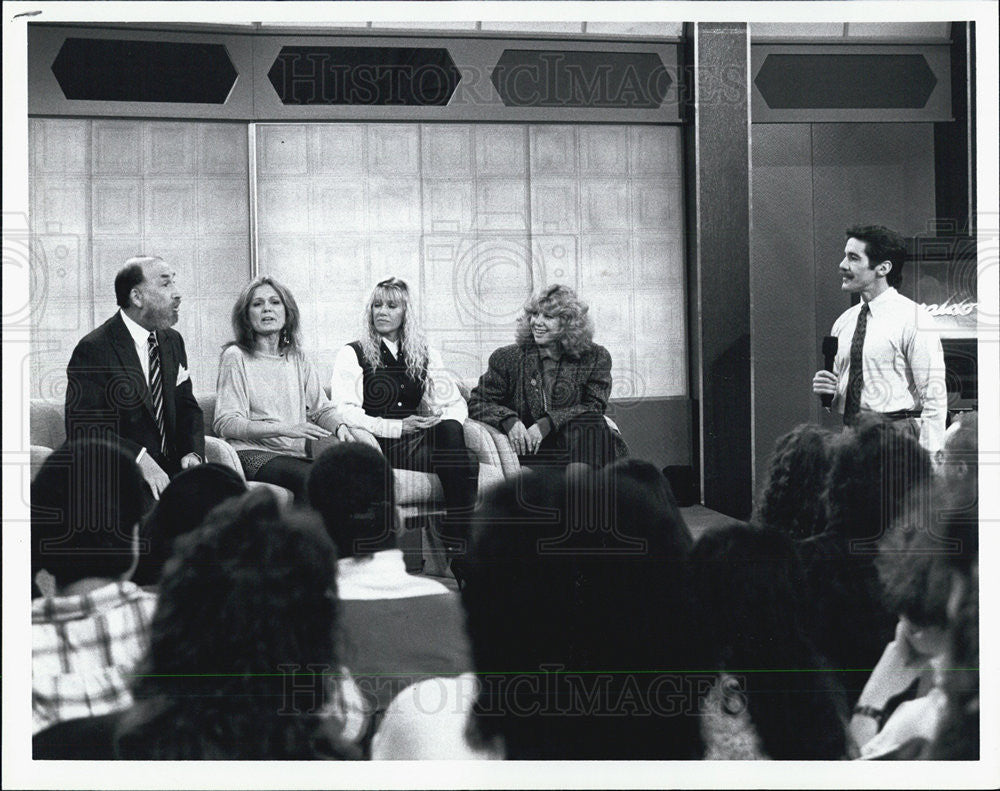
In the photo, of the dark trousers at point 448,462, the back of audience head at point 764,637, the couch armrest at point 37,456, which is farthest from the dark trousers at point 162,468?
the back of audience head at point 764,637

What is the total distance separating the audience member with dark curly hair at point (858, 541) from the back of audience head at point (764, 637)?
59 mm

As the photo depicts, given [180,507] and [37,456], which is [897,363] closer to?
[180,507]

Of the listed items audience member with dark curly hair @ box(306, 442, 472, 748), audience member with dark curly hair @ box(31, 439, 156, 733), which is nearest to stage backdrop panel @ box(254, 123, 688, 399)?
audience member with dark curly hair @ box(306, 442, 472, 748)

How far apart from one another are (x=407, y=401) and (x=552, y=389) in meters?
0.46

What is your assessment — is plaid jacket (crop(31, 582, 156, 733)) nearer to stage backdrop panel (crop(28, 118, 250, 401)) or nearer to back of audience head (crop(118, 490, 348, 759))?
back of audience head (crop(118, 490, 348, 759))

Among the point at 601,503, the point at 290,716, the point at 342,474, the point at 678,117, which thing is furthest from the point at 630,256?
the point at 290,716

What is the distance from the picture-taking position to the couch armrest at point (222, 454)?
13.4 feet

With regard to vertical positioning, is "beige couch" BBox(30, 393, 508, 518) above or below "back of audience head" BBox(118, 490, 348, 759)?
above

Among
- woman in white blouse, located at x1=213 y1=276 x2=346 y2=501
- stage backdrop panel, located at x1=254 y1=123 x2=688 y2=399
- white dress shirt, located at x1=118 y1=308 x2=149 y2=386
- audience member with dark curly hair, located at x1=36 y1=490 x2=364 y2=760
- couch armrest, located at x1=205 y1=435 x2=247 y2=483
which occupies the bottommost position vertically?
audience member with dark curly hair, located at x1=36 y1=490 x2=364 y2=760

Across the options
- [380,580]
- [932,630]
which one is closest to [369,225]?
[380,580]

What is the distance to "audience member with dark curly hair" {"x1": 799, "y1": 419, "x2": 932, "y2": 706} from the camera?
160 inches

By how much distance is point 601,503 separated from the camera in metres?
4.07

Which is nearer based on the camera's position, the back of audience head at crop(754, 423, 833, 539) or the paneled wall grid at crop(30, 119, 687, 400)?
the paneled wall grid at crop(30, 119, 687, 400)

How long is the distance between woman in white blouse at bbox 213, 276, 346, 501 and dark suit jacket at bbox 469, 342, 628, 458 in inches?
19.1
